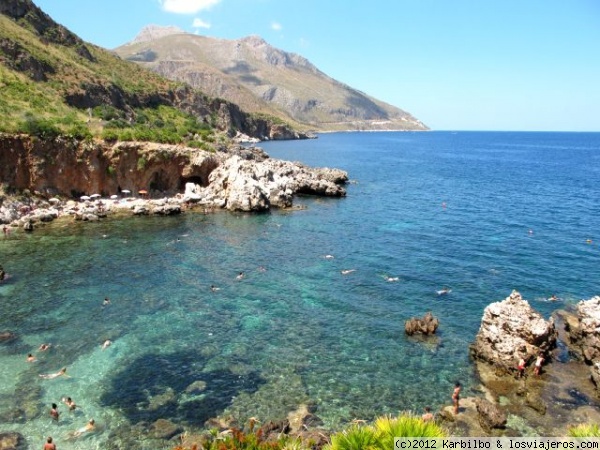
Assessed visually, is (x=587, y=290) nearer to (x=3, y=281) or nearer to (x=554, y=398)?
(x=554, y=398)

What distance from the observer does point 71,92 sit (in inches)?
3214

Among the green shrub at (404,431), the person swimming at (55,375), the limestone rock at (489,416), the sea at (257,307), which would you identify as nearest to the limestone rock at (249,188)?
the sea at (257,307)

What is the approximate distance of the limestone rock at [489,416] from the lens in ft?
72.8

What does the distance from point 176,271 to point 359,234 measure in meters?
24.9

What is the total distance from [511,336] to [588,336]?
16.7 feet

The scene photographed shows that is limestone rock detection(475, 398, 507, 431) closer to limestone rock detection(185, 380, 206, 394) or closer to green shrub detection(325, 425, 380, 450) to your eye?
green shrub detection(325, 425, 380, 450)

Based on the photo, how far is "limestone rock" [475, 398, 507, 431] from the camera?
2219cm

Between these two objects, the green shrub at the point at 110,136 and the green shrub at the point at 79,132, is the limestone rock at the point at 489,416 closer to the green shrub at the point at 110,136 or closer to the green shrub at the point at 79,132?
the green shrub at the point at 110,136

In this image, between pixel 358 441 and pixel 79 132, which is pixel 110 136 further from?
pixel 358 441

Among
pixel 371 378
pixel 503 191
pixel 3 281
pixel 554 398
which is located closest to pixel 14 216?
pixel 3 281

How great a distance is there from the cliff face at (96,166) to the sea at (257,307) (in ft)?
31.9

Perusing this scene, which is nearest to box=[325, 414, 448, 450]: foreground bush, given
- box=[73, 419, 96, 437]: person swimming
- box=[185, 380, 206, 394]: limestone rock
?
box=[185, 380, 206, 394]: limestone rock

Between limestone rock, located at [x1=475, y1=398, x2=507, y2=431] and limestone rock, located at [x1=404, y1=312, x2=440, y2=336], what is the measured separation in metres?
8.23

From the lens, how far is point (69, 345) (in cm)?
2942
